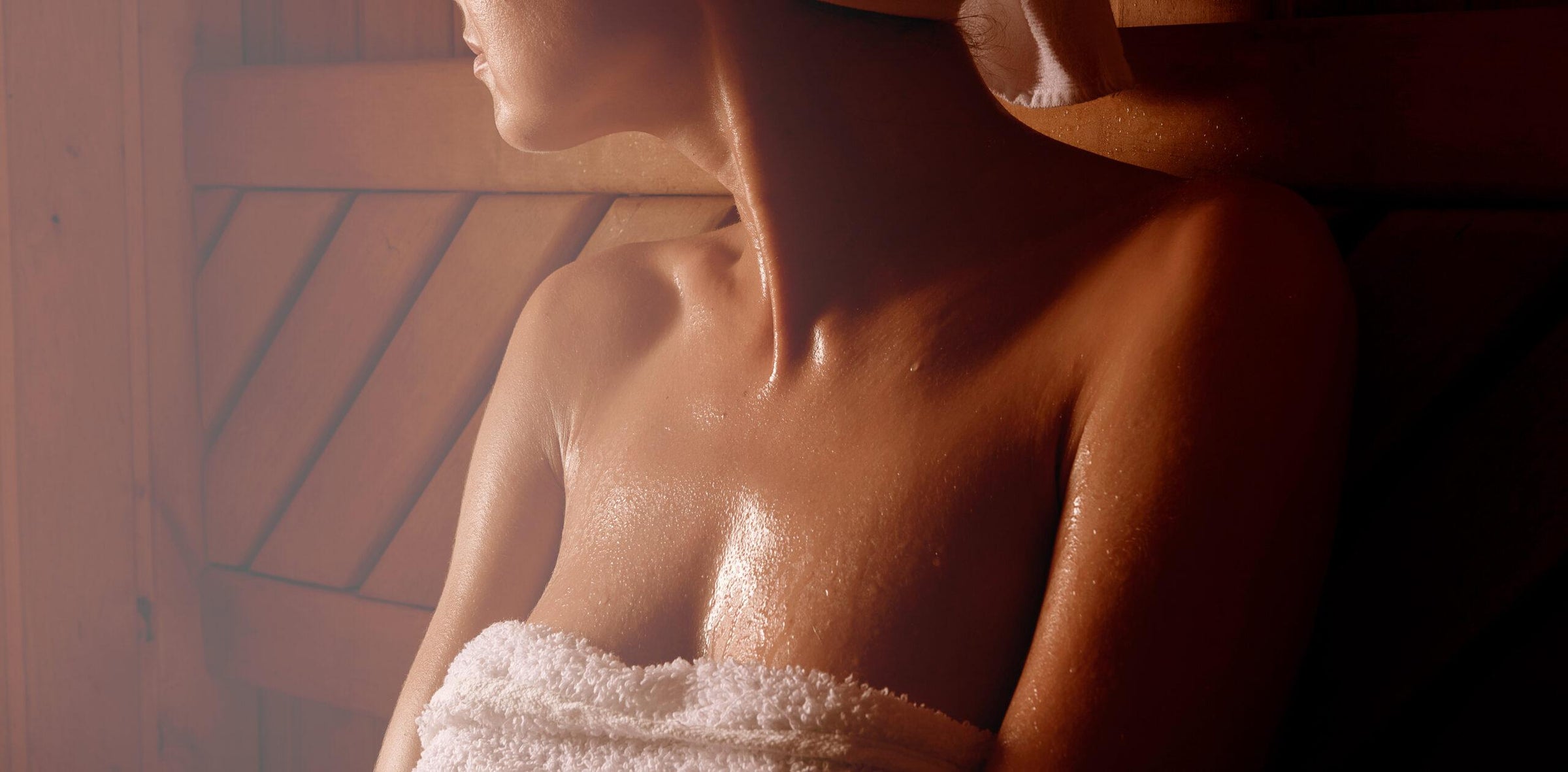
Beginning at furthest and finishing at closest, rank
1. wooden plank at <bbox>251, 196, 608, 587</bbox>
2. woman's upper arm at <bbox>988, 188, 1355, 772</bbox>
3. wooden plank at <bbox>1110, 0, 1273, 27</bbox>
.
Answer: wooden plank at <bbox>251, 196, 608, 587</bbox>
wooden plank at <bbox>1110, 0, 1273, 27</bbox>
woman's upper arm at <bbox>988, 188, 1355, 772</bbox>

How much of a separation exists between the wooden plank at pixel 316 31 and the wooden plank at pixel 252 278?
0.17 metres

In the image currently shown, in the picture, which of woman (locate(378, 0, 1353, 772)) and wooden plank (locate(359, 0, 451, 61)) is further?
wooden plank (locate(359, 0, 451, 61))

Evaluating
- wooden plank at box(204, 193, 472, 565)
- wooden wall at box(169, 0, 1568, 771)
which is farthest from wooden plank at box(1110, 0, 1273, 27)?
wooden plank at box(204, 193, 472, 565)

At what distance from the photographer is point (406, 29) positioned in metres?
1.37

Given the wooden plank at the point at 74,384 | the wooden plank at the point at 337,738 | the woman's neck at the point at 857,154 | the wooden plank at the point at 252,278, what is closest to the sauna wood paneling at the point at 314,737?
the wooden plank at the point at 337,738

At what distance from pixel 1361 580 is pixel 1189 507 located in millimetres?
210

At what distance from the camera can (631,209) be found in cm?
119

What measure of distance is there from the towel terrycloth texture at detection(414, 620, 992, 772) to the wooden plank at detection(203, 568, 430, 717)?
0.61 m

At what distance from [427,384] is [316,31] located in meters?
0.49

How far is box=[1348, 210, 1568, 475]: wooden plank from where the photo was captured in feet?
2.22

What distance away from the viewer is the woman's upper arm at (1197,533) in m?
0.54

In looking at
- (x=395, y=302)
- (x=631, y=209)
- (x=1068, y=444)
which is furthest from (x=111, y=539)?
(x=1068, y=444)

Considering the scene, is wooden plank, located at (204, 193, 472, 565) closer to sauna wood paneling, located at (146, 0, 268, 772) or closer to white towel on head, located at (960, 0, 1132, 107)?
sauna wood paneling, located at (146, 0, 268, 772)

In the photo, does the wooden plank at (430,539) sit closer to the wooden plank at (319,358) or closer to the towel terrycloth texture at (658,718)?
the wooden plank at (319,358)
